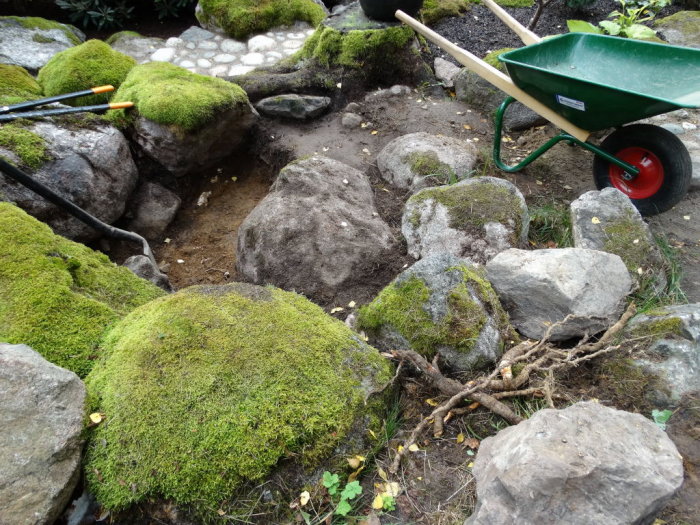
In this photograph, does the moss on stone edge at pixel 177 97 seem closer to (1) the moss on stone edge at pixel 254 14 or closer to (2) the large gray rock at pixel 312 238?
(2) the large gray rock at pixel 312 238

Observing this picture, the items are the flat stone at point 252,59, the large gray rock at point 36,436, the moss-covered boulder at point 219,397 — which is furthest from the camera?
the flat stone at point 252,59

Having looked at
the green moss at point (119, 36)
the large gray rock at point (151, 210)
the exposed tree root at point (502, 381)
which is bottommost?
the large gray rock at point (151, 210)

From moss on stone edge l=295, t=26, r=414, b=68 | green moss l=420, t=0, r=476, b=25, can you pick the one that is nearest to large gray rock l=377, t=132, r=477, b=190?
moss on stone edge l=295, t=26, r=414, b=68

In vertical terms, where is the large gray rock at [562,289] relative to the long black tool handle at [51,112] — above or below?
below

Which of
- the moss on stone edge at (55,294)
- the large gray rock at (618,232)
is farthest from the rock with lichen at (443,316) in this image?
the moss on stone edge at (55,294)

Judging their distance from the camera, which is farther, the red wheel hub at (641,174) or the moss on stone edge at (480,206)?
the red wheel hub at (641,174)

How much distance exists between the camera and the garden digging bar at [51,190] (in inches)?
100

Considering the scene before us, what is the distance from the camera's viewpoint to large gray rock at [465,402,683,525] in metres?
1.28

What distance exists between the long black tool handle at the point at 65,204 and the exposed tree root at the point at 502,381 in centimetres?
232

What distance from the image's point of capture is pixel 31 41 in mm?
5918

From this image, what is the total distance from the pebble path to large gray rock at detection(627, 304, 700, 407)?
17.3 ft

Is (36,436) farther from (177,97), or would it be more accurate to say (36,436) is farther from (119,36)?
(119,36)

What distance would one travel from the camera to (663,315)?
2.30 metres

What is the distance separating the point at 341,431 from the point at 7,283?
5.46ft
